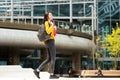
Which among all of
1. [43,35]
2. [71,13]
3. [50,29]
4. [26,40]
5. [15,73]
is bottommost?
[15,73]

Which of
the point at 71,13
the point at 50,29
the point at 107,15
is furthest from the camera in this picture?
the point at 71,13

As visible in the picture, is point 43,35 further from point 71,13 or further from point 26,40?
point 71,13

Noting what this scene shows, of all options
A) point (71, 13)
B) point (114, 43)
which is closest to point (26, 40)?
point (114, 43)

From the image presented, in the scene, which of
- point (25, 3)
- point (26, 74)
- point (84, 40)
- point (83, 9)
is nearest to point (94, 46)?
point (84, 40)

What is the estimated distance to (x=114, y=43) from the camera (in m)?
59.1

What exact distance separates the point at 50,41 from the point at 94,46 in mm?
45054

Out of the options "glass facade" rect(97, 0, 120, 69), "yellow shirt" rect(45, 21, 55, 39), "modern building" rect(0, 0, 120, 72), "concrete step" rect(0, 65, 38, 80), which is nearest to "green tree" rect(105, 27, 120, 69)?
"modern building" rect(0, 0, 120, 72)

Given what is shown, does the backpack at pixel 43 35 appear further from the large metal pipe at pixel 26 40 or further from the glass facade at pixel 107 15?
the glass facade at pixel 107 15

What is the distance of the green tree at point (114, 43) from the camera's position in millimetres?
58719

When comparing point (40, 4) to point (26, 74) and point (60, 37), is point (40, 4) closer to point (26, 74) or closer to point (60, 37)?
point (60, 37)

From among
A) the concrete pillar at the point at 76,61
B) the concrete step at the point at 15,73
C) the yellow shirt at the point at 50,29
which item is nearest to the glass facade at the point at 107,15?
the concrete pillar at the point at 76,61

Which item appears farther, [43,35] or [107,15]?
[107,15]

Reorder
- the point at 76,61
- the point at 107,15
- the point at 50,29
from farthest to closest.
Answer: the point at 107,15 < the point at 76,61 < the point at 50,29

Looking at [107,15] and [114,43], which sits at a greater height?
[107,15]
